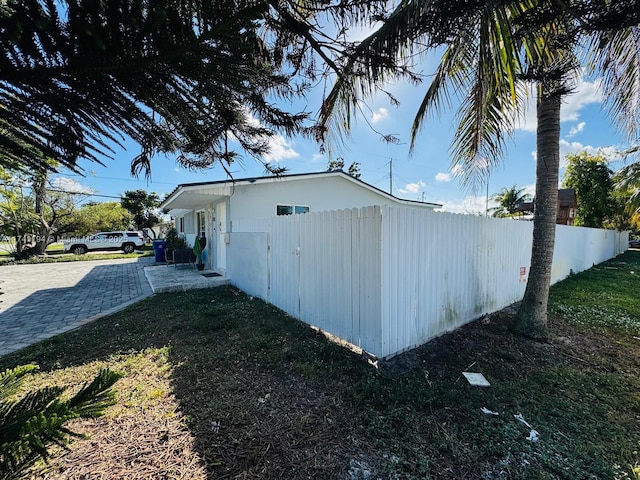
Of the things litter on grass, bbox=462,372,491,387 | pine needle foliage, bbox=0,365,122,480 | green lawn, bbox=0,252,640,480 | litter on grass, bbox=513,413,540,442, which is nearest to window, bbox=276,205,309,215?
green lawn, bbox=0,252,640,480

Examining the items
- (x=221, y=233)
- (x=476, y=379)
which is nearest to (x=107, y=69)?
(x=476, y=379)

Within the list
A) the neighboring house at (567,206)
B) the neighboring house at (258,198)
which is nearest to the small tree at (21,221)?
the neighboring house at (258,198)

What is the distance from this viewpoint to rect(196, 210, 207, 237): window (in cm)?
1308

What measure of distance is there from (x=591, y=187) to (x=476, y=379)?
2809 cm

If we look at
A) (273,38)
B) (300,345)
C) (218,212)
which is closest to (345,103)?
(273,38)

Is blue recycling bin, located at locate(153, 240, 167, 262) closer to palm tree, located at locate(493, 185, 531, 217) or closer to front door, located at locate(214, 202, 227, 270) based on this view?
front door, located at locate(214, 202, 227, 270)

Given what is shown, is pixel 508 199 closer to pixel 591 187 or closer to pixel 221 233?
pixel 591 187

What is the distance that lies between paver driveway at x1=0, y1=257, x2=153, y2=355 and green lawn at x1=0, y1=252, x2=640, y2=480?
0.87 m

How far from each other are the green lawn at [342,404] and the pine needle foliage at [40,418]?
0.52 metres

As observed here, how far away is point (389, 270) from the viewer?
3756 millimetres

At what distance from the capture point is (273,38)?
7.91 ft

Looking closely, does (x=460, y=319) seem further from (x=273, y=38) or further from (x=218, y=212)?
(x=218, y=212)

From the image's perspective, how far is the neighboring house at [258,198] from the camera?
9102 millimetres

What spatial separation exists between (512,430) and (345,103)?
3.94 meters
